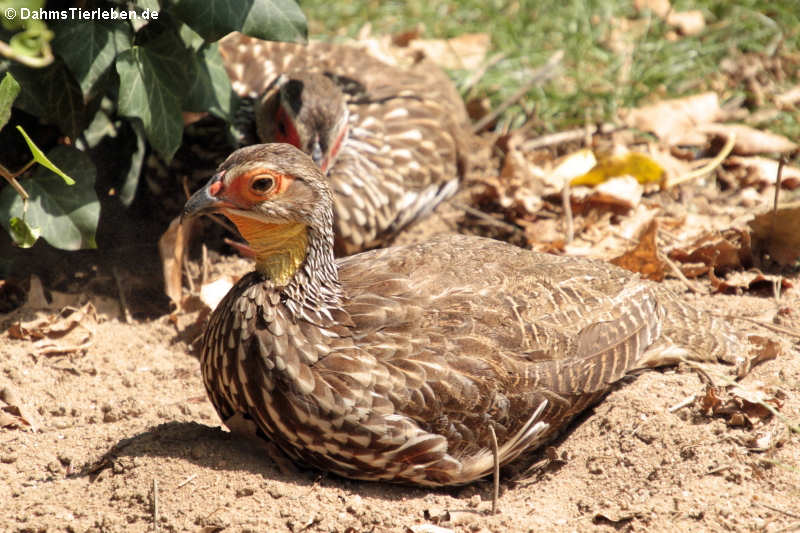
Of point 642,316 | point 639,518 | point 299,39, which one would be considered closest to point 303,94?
point 299,39

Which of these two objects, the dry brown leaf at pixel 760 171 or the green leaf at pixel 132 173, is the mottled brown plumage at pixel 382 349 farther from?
the dry brown leaf at pixel 760 171

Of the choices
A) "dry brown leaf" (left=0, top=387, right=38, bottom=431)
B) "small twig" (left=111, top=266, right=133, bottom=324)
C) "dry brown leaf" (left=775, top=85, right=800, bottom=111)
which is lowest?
"small twig" (left=111, top=266, right=133, bottom=324)

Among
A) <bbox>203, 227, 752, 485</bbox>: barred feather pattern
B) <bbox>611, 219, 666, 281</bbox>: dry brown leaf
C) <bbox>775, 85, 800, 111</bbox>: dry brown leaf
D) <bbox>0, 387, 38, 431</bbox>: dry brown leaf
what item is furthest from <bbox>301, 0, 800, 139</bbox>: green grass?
<bbox>0, 387, 38, 431</bbox>: dry brown leaf

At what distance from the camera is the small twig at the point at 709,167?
568 centimetres

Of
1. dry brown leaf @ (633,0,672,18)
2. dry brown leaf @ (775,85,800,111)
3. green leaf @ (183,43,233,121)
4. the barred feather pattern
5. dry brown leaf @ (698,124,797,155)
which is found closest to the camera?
the barred feather pattern

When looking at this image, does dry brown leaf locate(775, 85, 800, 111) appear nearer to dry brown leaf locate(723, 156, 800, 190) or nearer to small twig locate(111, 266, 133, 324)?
dry brown leaf locate(723, 156, 800, 190)

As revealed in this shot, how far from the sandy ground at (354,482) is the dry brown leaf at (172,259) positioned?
741 mm

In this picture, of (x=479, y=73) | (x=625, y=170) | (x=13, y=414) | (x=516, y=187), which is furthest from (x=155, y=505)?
(x=479, y=73)

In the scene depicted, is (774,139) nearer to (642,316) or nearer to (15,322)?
(642,316)

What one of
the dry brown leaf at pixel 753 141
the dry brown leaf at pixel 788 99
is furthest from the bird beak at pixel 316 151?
the dry brown leaf at pixel 788 99

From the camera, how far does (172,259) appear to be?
16.1 feet

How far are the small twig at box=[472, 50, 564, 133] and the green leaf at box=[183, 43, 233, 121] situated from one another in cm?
230

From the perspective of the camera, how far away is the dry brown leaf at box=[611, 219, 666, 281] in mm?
4887

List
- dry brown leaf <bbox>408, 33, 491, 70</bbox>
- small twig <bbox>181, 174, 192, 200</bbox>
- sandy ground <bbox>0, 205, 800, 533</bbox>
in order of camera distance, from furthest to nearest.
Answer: dry brown leaf <bbox>408, 33, 491, 70</bbox> → small twig <bbox>181, 174, 192, 200</bbox> → sandy ground <bbox>0, 205, 800, 533</bbox>
